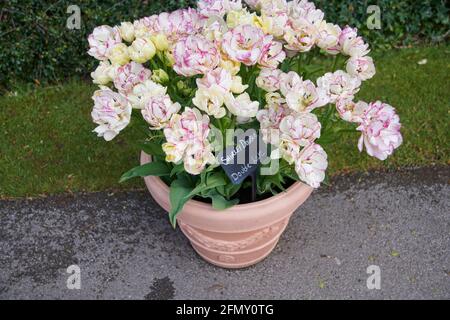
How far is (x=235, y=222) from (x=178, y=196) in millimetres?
233

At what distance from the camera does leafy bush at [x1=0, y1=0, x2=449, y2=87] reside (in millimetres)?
3449

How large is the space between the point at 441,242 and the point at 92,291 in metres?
1.56

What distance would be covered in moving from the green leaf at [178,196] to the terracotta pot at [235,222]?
6 centimetres

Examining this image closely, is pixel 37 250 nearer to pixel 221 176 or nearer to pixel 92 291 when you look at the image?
pixel 92 291

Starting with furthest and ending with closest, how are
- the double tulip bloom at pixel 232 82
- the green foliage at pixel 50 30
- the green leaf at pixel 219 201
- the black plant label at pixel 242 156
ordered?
1. the green foliage at pixel 50 30
2. the green leaf at pixel 219 201
3. the black plant label at pixel 242 156
4. the double tulip bloom at pixel 232 82

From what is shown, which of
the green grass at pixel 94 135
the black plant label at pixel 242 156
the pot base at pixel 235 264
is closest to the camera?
the black plant label at pixel 242 156

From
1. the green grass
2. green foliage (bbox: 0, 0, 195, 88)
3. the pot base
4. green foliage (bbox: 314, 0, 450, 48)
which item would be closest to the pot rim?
the pot base

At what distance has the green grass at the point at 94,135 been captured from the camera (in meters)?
2.93

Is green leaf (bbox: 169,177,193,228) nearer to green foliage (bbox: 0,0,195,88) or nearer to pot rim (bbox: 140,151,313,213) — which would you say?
pot rim (bbox: 140,151,313,213)

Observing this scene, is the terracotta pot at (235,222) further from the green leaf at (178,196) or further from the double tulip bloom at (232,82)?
the double tulip bloom at (232,82)

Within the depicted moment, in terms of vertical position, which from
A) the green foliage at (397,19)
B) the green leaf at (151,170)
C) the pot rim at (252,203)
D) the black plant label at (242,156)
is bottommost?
the green foliage at (397,19)

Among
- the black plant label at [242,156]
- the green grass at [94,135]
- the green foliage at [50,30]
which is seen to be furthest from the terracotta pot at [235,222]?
the green foliage at [50,30]

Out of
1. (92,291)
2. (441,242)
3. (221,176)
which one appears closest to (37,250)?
→ (92,291)

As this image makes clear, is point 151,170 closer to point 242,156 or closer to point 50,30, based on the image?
point 242,156
